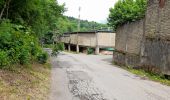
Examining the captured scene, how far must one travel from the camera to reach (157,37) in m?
21.2

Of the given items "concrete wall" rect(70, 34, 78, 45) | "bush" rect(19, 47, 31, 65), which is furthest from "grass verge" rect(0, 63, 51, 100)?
"concrete wall" rect(70, 34, 78, 45)

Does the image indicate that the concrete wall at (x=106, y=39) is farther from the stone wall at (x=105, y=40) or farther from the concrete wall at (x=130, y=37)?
the concrete wall at (x=130, y=37)

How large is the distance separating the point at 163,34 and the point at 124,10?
81.3 ft

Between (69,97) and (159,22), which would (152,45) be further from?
(69,97)

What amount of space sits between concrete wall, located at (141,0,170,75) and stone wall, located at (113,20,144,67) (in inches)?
67.5

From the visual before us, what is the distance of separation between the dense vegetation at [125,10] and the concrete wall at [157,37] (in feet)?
67.9

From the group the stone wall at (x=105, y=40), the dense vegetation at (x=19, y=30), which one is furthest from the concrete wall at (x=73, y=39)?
the dense vegetation at (x=19, y=30)

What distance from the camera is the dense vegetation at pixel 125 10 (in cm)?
4408

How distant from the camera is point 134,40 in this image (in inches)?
1043

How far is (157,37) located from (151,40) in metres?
0.89

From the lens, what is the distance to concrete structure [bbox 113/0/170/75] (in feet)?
65.4

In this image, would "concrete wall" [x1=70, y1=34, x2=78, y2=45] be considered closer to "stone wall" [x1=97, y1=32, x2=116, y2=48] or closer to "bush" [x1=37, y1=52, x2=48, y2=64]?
"stone wall" [x1=97, y1=32, x2=116, y2=48]

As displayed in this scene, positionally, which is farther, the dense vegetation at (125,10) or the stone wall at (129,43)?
the dense vegetation at (125,10)

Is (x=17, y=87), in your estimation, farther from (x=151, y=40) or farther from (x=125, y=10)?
(x=125, y=10)
